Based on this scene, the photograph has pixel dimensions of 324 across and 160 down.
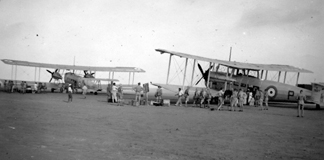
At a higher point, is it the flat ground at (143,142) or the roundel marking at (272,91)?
the roundel marking at (272,91)

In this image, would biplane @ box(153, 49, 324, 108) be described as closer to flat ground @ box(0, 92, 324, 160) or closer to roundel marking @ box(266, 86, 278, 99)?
roundel marking @ box(266, 86, 278, 99)

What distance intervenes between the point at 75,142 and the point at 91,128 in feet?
6.24

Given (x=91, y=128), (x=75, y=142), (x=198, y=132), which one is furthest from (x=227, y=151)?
(x=91, y=128)

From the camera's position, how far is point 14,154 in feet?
15.5

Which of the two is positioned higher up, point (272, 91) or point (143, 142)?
point (272, 91)

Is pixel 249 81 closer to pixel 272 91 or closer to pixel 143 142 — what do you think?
pixel 272 91

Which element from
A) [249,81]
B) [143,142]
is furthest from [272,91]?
[143,142]

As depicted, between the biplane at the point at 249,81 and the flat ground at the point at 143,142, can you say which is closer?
the flat ground at the point at 143,142

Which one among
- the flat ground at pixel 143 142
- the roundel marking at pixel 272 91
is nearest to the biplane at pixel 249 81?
the roundel marking at pixel 272 91

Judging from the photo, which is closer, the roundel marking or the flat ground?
the flat ground

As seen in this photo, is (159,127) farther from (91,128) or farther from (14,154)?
(14,154)

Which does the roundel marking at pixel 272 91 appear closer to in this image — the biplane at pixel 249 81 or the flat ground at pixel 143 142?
the biplane at pixel 249 81

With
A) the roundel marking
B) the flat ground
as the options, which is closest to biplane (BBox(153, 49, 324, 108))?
the roundel marking

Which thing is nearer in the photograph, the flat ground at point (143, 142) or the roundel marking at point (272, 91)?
the flat ground at point (143, 142)
